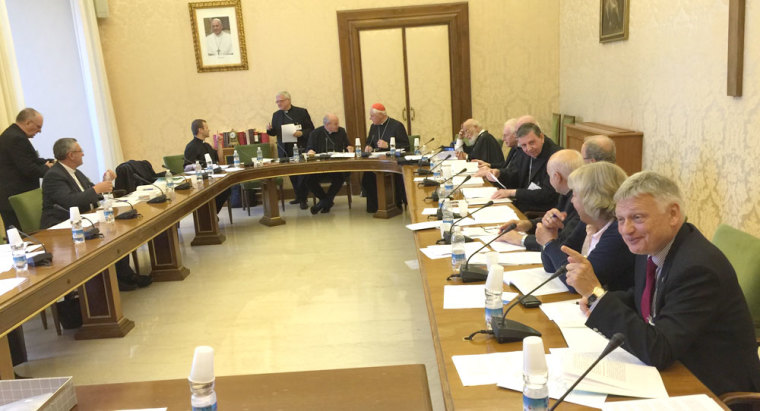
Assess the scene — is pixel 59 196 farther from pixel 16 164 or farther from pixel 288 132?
pixel 288 132

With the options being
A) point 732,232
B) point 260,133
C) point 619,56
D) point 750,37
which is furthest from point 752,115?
point 260,133

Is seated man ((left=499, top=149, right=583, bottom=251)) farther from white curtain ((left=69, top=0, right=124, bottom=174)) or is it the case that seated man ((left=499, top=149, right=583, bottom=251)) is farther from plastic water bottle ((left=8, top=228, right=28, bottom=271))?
white curtain ((left=69, top=0, right=124, bottom=174))

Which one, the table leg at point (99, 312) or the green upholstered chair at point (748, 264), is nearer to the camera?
the green upholstered chair at point (748, 264)

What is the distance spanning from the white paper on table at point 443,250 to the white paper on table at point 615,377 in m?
1.26

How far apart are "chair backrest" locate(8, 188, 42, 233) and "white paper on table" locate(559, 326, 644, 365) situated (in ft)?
14.4

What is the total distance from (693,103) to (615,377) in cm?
394

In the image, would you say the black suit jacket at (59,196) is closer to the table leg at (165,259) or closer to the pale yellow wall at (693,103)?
the table leg at (165,259)

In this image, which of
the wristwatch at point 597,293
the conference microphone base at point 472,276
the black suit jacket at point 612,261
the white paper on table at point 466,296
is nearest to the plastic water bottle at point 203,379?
the white paper on table at point 466,296

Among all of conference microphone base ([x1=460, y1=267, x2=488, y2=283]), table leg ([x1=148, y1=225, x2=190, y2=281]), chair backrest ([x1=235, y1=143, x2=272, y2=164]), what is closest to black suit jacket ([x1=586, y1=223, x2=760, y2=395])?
conference microphone base ([x1=460, y1=267, x2=488, y2=283])

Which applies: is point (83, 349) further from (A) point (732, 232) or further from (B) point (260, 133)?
(B) point (260, 133)

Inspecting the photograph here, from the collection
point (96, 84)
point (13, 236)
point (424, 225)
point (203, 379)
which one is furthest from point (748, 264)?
point (96, 84)

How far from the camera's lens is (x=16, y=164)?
5.92 metres

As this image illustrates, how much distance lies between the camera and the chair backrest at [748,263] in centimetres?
245

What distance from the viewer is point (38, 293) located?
126 inches
